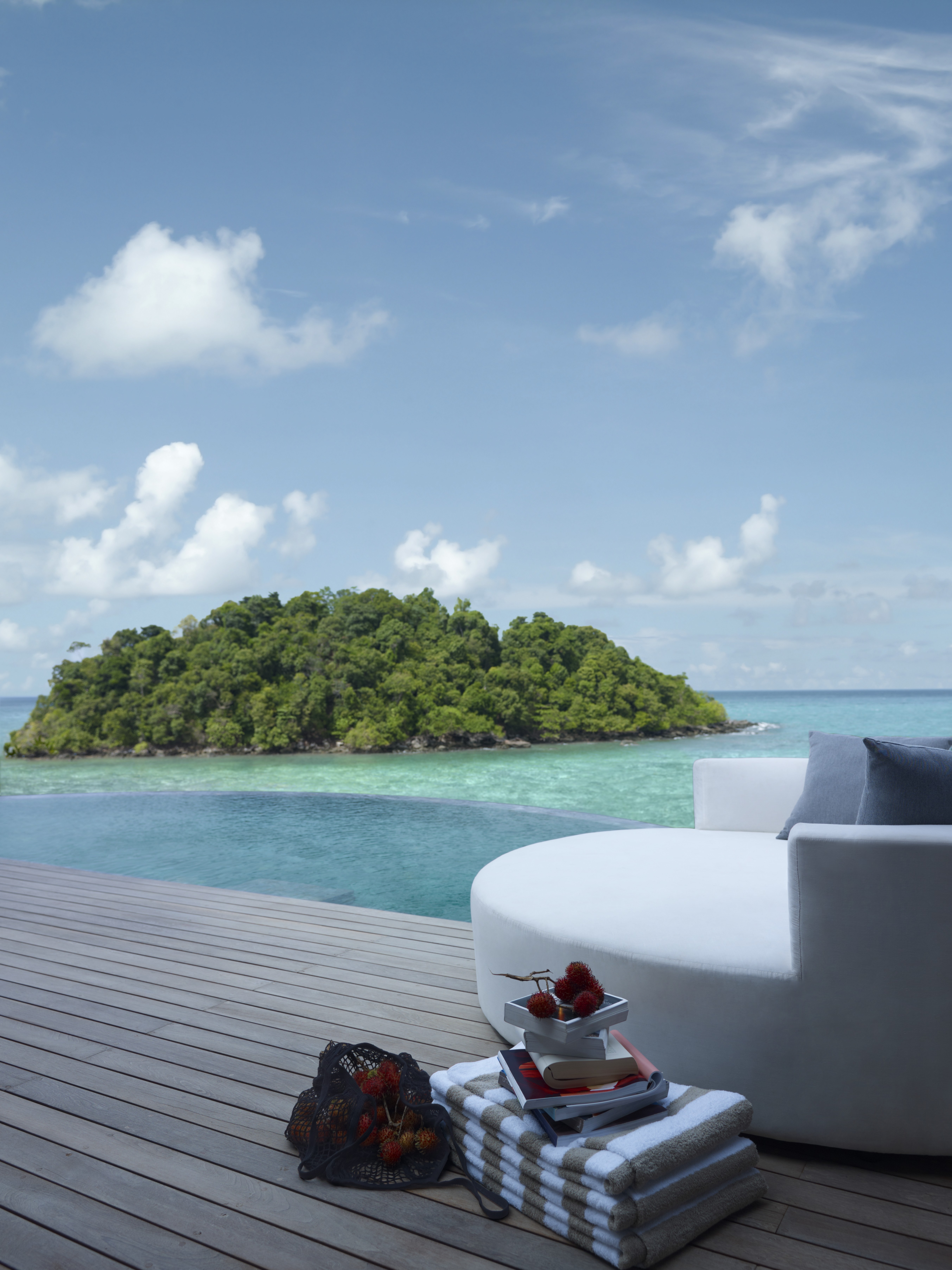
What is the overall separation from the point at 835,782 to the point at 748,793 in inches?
14.0

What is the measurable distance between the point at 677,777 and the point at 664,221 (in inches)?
557

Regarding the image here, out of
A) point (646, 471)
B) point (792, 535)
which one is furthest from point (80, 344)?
point (792, 535)

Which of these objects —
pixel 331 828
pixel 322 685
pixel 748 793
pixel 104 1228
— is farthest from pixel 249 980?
pixel 322 685

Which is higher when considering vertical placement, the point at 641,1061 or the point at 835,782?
the point at 835,782

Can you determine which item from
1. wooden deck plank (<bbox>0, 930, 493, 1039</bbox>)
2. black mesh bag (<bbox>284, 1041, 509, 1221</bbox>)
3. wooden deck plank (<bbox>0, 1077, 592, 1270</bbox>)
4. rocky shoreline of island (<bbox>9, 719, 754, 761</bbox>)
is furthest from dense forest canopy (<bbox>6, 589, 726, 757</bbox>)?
black mesh bag (<bbox>284, 1041, 509, 1221</bbox>)

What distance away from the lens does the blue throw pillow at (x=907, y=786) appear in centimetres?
165

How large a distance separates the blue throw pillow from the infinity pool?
185 centimetres

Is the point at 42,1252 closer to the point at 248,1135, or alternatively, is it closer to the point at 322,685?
the point at 248,1135

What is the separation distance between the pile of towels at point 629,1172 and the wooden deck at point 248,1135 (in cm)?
4

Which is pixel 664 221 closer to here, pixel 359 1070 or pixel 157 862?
pixel 157 862

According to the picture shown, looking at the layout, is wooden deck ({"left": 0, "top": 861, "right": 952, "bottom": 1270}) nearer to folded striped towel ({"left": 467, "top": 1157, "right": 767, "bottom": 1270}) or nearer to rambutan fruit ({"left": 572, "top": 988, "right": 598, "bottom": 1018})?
folded striped towel ({"left": 467, "top": 1157, "right": 767, "bottom": 1270})

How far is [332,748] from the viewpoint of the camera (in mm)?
20547

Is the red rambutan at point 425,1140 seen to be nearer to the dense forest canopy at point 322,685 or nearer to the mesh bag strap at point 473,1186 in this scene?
the mesh bag strap at point 473,1186

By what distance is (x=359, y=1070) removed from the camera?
168cm
